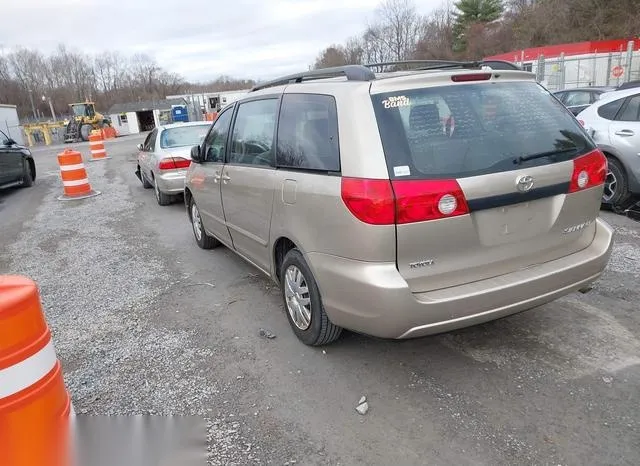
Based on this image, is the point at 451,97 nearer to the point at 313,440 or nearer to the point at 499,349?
the point at 499,349

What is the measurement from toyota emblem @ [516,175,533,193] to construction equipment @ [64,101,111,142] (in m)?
48.1

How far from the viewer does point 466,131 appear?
9.42 feet

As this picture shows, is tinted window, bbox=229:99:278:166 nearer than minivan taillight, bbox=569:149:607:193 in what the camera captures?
No

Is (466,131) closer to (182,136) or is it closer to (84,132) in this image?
(182,136)

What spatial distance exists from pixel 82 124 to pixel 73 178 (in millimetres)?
38542

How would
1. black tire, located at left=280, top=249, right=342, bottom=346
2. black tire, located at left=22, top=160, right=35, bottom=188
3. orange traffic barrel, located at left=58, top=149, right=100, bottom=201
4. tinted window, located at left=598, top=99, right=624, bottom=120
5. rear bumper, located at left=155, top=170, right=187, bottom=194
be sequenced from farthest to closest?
black tire, located at left=22, top=160, right=35, bottom=188 → orange traffic barrel, located at left=58, top=149, right=100, bottom=201 → rear bumper, located at left=155, top=170, right=187, bottom=194 → tinted window, located at left=598, top=99, right=624, bottom=120 → black tire, located at left=280, top=249, right=342, bottom=346

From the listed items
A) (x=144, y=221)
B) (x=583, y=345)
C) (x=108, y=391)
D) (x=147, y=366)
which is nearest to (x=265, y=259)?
(x=147, y=366)

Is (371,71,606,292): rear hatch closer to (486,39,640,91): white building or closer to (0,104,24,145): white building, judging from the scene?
(486,39,640,91): white building

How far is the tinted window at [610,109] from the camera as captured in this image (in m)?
6.77

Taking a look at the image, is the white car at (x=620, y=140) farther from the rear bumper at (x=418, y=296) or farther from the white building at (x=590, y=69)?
the white building at (x=590, y=69)

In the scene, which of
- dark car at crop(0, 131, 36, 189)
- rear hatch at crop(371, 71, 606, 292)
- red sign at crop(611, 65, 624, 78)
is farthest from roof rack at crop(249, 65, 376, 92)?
red sign at crop(611, 65, 624, 78)

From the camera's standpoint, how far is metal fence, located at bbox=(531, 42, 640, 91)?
2518 cm

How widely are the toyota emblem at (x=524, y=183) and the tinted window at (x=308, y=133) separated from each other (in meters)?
1.04

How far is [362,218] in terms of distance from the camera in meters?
2.71
